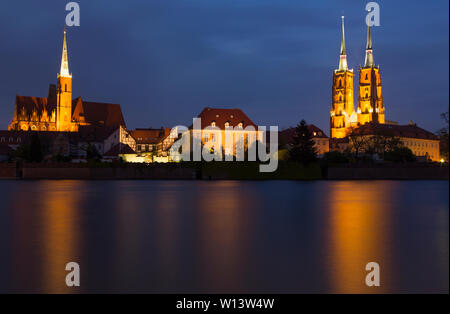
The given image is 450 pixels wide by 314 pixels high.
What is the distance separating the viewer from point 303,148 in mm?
64062

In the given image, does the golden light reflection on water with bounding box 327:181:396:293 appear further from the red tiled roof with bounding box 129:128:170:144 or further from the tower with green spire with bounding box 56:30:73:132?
the tower with green spire with bounding box 56:30:73:132

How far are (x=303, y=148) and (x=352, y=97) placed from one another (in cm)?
10973

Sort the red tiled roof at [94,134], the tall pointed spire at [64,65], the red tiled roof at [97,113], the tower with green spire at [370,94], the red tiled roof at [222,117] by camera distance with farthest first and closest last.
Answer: the tower with green spire at [370,94]
the tall pointed spire at [64,65]
the red tiled roof at [97,113]
the red tiled roof at [94,134]
the red tiled roof at [222,117]

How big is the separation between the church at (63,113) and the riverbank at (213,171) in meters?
66.1

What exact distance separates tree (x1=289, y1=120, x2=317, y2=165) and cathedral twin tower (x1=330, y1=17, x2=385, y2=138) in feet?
317

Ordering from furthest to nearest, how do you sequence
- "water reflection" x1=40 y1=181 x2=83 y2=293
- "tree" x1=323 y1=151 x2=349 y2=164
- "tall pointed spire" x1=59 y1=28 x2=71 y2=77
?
"tall pointed spire" x1=59 y1=28 x2=71 y2=77 → "tree" x1=323 y1=151 x2=349 y2=164 → "water reflection" x1=40 y1=181 x2=83 y2=293

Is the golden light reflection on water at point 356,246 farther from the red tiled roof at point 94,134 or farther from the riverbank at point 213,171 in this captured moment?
the red tiled roof at point 94,134

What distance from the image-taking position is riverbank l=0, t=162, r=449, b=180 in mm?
65312

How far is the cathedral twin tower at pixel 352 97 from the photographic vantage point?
16138 cm

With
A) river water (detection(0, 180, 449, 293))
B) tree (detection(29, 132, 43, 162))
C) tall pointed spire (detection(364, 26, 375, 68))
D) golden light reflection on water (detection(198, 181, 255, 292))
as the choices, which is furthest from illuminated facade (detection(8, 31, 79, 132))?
golden light reflection on water (detection(198, 181, 255, 292))

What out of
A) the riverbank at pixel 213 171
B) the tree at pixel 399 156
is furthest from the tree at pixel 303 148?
the tree at pixel 399 156

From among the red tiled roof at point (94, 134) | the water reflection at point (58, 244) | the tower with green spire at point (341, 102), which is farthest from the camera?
the tower with green spire at point (341, 102)

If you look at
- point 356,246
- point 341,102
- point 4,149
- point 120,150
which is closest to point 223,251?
point 356,246
